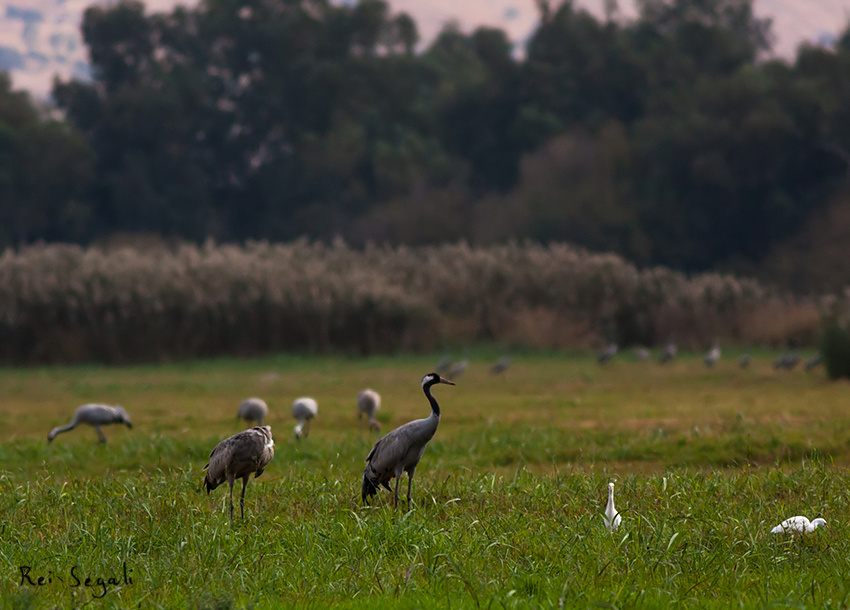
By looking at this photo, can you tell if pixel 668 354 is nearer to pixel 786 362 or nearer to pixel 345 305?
pixel 786 362

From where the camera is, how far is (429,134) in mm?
51594

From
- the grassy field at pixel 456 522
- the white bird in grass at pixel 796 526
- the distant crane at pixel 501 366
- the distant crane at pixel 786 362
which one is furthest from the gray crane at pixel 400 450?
the distant crane at pixel 786 362

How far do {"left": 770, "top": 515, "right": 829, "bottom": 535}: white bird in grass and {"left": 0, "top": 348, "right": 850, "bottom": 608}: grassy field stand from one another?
0.06 meters

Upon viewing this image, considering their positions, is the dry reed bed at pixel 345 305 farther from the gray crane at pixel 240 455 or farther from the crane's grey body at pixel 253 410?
the gray crane at pixel 240 455

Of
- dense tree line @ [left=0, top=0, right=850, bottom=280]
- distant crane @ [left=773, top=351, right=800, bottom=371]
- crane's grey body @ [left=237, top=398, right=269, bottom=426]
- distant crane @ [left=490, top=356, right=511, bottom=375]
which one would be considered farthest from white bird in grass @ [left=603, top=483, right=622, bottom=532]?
dense tree line @ [left=0, top=0, right=850, bottom=280]

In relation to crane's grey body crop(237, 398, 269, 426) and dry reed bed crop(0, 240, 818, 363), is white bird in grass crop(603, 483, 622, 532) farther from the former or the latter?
dry reed bed crop(0, 240, 818, 363)

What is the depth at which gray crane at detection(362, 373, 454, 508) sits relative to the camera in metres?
6.86

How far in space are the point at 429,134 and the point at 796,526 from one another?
4656cm

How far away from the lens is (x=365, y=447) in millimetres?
10688

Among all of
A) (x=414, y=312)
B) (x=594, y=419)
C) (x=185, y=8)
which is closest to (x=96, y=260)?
(x=414, y=312)

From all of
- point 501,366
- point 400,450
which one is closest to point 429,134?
point 501,366

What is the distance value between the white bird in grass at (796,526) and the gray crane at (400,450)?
7.04 feet

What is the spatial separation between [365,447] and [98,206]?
141 feet

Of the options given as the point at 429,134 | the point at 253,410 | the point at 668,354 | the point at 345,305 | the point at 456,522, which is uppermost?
the point at 429,134
